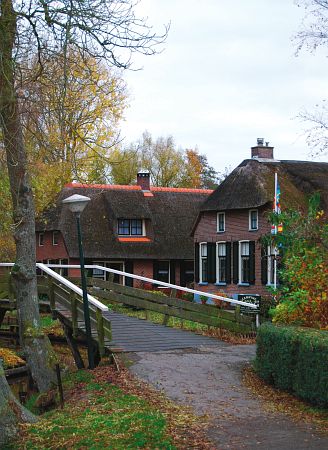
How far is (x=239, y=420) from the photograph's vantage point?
9453mm

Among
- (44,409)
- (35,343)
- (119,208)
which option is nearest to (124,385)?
(44,409)

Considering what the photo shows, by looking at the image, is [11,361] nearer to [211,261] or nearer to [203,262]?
[211,261]

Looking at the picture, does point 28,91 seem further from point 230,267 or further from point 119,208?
point 119,208

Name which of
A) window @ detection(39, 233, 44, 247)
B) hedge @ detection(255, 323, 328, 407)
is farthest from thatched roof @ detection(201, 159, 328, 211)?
hedge @ detection(255, 323, 328, 407)

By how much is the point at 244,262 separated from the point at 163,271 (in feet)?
28.0

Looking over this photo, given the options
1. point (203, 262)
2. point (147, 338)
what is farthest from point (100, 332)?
point (203, 262)

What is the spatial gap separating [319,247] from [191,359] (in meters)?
3.42

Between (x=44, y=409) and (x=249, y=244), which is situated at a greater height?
(x=249, y=244)

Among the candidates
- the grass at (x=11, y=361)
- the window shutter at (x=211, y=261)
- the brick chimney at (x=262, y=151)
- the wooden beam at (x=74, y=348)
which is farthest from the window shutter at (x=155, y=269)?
the grass at (x=11, y=361)

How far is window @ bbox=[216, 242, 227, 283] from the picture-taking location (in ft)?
113

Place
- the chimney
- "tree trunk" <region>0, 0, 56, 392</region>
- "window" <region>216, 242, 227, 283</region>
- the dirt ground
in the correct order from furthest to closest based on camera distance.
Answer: the chimney → "window" <region>216, 242, 227, 283</region> → "tree trunk" <region>0, 0, 56, 392</region> → the dirt ground

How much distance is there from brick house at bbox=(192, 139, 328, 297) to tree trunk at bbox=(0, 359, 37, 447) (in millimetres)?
21976

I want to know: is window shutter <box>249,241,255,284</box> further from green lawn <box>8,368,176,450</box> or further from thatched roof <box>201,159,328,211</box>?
green lawn <box>8,368,176,450</box>

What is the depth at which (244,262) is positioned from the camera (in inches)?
1308
